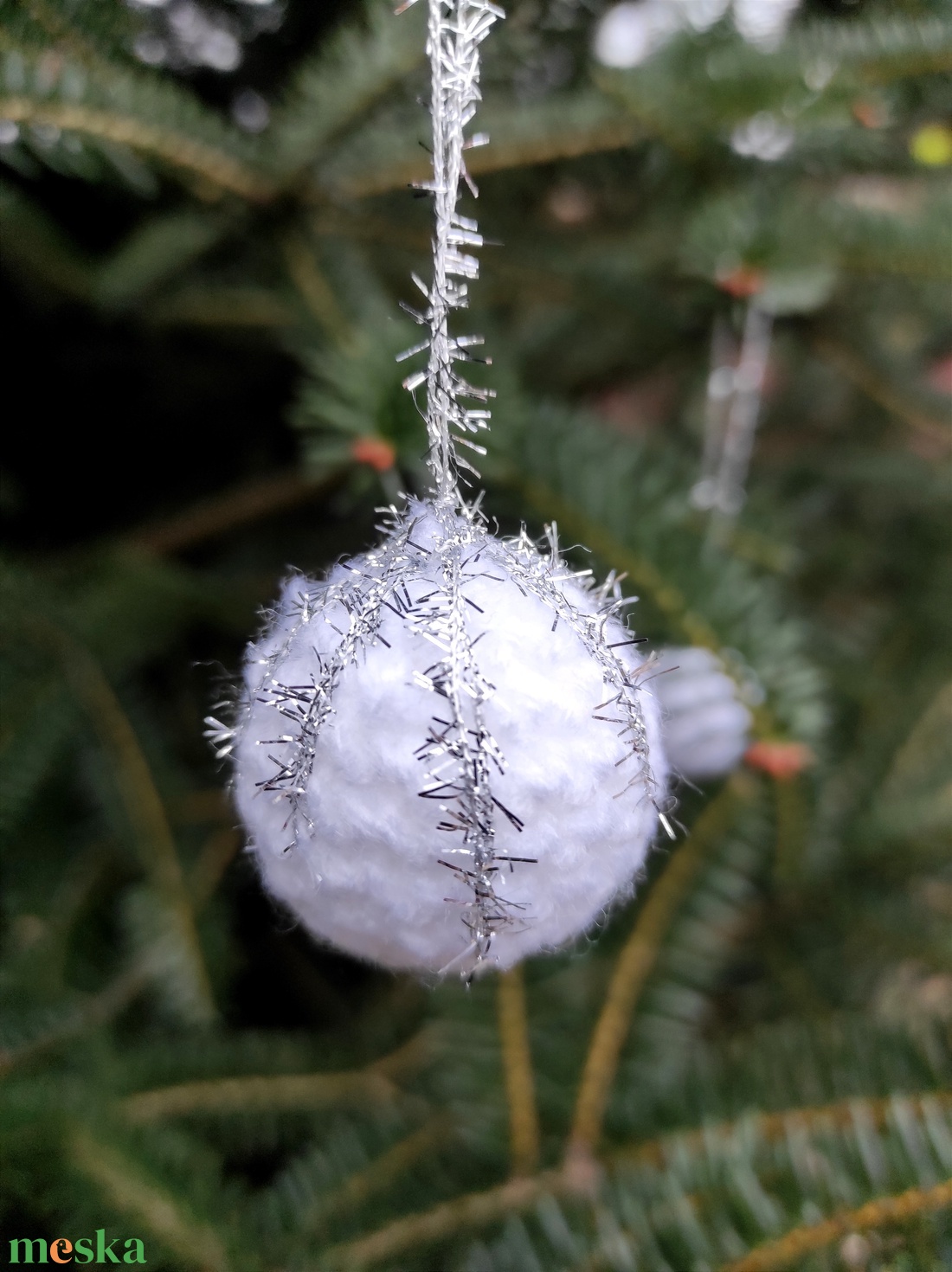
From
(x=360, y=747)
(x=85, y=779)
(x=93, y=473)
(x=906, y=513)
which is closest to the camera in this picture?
(x=360, y=747)

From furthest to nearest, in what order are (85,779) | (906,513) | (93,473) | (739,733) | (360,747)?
(906,513)
(93,473)
(85,779)
(739,733)
(360,747)

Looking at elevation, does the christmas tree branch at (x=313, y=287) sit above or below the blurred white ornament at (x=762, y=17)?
below

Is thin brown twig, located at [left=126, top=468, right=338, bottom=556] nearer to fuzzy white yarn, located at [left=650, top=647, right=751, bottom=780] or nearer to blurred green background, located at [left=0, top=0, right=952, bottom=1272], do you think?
blurred green background, located at [left=0, top=0, right=952, bottom=1272]

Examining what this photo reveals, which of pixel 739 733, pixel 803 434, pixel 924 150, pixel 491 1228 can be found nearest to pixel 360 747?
pixel 739 733

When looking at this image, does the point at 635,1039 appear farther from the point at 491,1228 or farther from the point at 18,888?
the point at 18,888

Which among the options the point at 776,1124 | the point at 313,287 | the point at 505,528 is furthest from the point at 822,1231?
the point at 313,287

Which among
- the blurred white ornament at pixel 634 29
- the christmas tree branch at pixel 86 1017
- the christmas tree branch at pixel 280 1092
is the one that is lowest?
the christmas tree branch at pixel 280 1092

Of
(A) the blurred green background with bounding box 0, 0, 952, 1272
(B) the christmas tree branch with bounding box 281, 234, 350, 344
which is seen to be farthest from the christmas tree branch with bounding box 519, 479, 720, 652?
(B) the christmas tree branch with bounding box 281, 234, 350, 344

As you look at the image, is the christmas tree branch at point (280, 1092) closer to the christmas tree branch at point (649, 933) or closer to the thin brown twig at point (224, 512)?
the christmas tree branch at point (649, 933)

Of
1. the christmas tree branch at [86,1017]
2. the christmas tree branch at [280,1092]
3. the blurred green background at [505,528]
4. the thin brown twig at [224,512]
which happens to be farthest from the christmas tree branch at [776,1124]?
the thin brown twig at [224,512]
